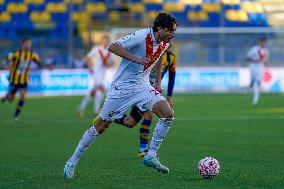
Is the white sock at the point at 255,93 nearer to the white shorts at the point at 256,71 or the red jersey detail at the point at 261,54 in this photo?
the white shorts at the point at 256,71

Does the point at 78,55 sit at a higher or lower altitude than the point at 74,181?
lower

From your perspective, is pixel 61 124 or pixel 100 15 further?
pixel 100 15

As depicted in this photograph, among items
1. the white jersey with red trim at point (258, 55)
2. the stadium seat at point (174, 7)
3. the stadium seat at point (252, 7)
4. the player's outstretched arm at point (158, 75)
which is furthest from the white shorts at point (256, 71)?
the player's outstretched arm at point (158, 75)

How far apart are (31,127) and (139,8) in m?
23.4

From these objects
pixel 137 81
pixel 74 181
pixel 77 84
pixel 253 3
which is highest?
pixel 137 81

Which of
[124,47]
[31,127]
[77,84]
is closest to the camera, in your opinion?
[124,47]

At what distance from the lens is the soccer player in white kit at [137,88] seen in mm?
10992

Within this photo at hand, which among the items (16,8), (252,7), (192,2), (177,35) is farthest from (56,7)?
(252,7)

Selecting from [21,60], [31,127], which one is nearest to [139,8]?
[21,60]

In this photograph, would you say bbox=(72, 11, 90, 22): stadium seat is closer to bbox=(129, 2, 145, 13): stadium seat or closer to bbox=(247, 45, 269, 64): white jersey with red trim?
bbox=(129, 2, 145, 13): stadium seat

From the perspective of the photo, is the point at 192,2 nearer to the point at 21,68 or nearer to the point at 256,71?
the point at 256,71

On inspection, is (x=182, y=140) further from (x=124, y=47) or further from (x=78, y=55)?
(x=78, y=55)

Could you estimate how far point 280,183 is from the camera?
33.6 feet

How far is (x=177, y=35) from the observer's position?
40.7 metres
